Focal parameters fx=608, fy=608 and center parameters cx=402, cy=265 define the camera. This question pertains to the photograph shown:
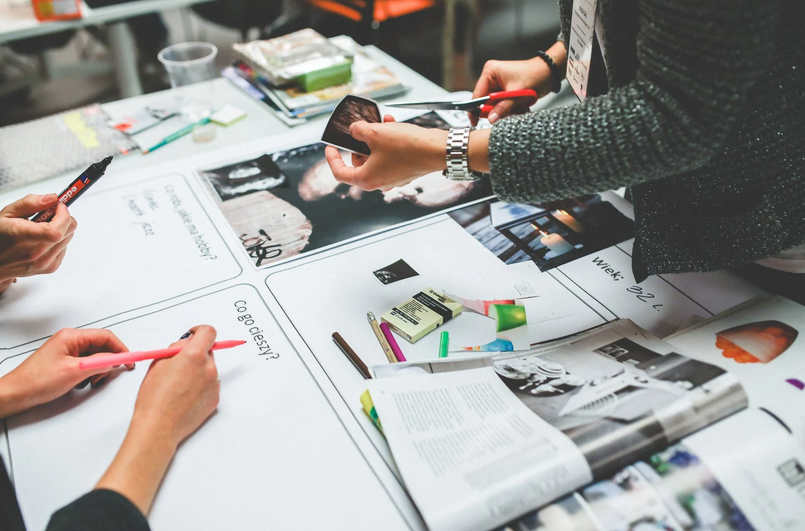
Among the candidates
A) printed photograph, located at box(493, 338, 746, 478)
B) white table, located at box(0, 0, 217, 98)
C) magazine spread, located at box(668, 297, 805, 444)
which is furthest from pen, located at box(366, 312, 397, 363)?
white table, located at box(0, 0, 217, 98)

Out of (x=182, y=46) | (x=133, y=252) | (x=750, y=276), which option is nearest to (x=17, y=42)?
(x=182, y=46)

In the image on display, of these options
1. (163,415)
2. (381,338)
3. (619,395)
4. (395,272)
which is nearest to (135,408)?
(163,415)

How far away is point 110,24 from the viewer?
7.30 feet

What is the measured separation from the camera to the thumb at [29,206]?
0.83m

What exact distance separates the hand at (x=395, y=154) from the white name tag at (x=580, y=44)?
0.84ft

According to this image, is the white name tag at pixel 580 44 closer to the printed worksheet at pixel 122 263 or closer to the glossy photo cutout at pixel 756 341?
the glossy photo cutout at pixel 756 341

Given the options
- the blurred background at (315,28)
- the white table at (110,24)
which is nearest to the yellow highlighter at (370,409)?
the white table at (110,24)

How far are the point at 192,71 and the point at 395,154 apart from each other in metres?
0.84

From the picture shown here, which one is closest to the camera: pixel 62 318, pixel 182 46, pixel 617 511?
pixel 617 511

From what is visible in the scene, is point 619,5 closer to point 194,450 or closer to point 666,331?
point 666,331

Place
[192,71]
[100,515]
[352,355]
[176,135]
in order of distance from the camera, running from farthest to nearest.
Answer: [192,71] → [176,135] → [352,355] → [100,515]

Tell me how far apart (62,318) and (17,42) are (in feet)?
7.48

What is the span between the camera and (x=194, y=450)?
64cm

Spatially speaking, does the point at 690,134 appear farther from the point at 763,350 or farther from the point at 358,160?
the point at 358,160
